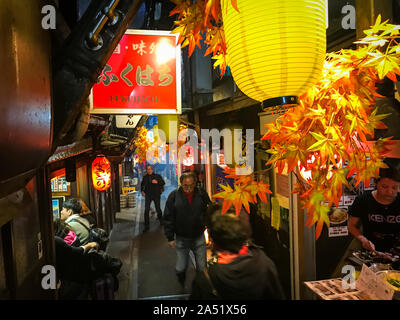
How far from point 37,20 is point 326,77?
8.32 feet

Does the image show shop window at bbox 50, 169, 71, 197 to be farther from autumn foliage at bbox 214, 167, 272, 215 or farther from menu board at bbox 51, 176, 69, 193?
autumn foliage at bbox 214, 167, 272, 215

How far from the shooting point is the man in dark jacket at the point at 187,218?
604 centimetres

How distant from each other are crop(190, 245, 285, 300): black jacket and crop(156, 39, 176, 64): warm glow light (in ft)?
12.6

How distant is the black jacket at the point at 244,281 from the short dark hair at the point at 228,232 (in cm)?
18

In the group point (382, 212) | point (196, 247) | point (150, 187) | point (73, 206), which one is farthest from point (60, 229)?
point (150, 187)

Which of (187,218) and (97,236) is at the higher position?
(187,218)

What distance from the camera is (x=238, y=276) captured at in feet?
9.73

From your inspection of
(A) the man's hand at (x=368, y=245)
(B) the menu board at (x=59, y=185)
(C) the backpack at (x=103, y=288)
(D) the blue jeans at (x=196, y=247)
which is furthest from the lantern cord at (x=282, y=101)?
(B) the menu board at (x=59, y=185)

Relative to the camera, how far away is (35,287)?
3875 millimetres

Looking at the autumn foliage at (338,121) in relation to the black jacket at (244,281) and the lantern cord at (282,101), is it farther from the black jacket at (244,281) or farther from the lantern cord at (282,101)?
the black jacket at (244,281)

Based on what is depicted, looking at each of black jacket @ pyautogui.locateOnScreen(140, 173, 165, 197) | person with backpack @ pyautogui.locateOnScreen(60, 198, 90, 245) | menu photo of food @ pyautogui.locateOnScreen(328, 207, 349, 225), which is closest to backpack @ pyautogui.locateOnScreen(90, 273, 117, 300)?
person with backpack @ pyautogui.locateOnScreen(60, 198, 90, 245)

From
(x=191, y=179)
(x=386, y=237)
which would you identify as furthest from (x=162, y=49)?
(x=386, y=237)

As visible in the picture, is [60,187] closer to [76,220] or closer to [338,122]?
[76,220]

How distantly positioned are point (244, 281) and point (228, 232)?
601 mm
